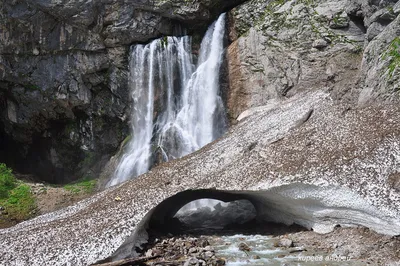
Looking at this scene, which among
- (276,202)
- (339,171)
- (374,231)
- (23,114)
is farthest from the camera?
(23,114)

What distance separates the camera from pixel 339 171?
36.5 ft

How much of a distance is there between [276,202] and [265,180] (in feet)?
4.32

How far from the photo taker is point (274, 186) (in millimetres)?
11789

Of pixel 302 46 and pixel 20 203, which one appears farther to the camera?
pixel 20 203

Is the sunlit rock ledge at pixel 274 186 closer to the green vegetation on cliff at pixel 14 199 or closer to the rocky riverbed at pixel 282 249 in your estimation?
the rocky riverbed at pixel 282 249

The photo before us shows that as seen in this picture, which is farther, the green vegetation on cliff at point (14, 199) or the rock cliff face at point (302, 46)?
the green vegetation on cliff at point (14, 199)

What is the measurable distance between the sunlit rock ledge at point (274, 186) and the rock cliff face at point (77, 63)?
47.4 feet

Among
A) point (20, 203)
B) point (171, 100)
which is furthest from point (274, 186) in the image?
point (20, 203)

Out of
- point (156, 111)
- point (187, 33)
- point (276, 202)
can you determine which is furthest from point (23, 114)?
point (276, 202)

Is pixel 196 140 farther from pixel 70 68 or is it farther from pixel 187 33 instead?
pixel 70 68

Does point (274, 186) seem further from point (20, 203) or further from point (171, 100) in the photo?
point (20, 203)

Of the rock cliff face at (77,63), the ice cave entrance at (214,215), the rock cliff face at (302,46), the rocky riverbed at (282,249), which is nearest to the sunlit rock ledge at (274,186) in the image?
the rocky riverbed at (282,249)

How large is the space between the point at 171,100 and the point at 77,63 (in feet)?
24.7

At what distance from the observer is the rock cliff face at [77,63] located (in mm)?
26469
